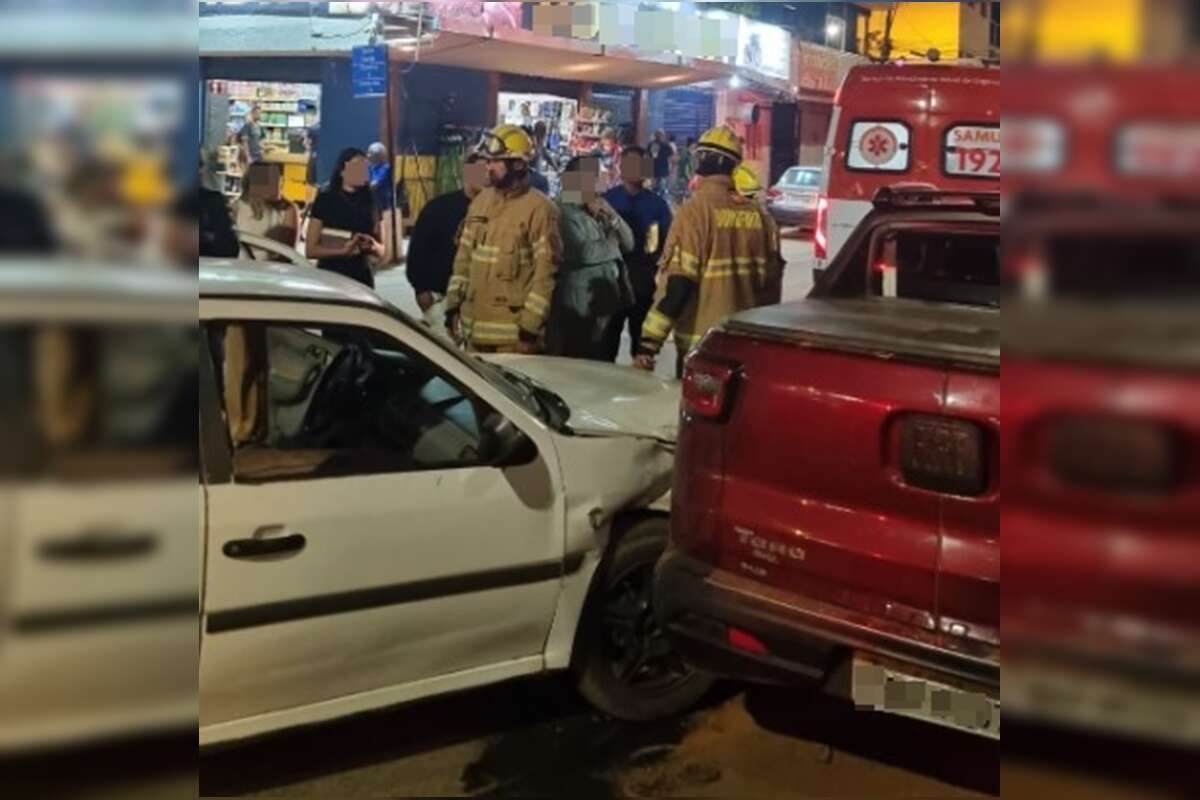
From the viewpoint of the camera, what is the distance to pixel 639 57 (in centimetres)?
1552

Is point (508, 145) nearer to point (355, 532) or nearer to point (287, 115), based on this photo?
point (355, 532)

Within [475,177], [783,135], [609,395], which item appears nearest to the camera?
[609,395]

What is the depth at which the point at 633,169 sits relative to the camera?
7160 millimetres

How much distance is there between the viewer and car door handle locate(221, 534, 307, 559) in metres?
2.95

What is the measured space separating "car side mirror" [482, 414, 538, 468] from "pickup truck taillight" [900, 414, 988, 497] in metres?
1.08

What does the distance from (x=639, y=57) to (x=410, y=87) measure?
107 inches

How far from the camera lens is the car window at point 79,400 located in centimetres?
183

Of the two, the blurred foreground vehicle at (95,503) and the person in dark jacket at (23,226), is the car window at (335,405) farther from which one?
the person in dark jacket at (23,226)

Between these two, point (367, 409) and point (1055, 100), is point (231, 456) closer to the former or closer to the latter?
point (367, 409)

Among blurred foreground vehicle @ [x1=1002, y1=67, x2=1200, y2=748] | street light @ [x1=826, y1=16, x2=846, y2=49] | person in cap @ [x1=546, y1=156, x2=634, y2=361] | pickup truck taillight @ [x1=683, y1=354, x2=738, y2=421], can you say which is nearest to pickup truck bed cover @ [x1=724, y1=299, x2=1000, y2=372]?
pickup truck taillight @ [x1=683, y1=354, x2=738, y2=421]

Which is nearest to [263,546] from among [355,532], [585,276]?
[355,532]

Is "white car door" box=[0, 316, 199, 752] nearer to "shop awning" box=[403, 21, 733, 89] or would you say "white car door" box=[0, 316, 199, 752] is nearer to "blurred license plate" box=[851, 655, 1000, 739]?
"blurred license plate" box=[851, 655, 1000, 739]

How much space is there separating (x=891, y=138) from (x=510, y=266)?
397 centimetres

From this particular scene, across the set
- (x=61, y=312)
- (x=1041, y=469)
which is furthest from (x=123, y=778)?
(x=1041, y=469)
